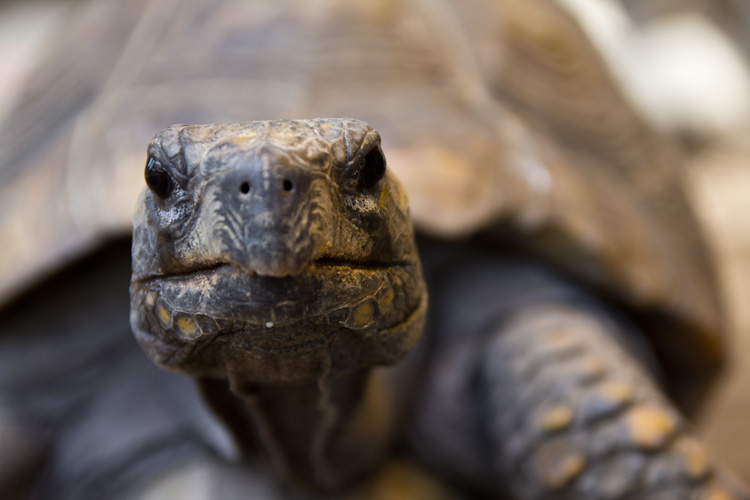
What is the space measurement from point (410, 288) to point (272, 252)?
1.02ft

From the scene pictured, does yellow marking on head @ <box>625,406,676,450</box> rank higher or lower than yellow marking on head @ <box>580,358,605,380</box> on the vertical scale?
lower

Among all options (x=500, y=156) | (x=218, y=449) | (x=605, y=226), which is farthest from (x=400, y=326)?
(x=605, y=226)

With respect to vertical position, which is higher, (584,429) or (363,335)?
(363,335)

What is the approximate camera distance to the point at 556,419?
5.07 ft

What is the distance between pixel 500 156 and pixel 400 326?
757 mm

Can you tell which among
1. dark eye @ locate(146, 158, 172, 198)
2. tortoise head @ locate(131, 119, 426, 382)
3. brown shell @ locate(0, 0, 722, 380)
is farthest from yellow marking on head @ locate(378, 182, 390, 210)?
brown shell @ locate(0, 0, 722, 380)

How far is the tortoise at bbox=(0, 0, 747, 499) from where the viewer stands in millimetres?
1504

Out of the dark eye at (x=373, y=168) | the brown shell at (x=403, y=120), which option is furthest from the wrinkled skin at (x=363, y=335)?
the brown shell at (x=403, y=120)

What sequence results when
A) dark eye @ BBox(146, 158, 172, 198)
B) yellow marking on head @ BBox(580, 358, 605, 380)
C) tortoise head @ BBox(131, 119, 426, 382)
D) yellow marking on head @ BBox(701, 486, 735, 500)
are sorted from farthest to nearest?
yellow marking on head @ BBox(580, 358, 605, 380) < yellow marking on head @ BBox(701, 486, 735, 500) < dark eye @ BBox(146, 158, 172, 198) < tortoise head @ BBox(131, 119, 426, 382)

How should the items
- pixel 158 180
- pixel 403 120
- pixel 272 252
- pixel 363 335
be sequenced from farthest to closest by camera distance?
pixel 403 120, pixel 363 335, pixel 158 180, pixel 272 252

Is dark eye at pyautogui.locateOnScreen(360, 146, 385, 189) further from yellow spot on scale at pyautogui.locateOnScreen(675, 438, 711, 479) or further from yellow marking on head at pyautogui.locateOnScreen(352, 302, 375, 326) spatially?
yellow spot on scale at pyautogui.locateOnScreen(675, 438, 711, 479)

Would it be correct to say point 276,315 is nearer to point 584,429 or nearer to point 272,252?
point 272,252

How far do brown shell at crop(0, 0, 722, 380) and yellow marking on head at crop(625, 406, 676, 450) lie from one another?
384 millimetres

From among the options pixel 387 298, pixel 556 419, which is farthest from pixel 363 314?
pixel 556 419
